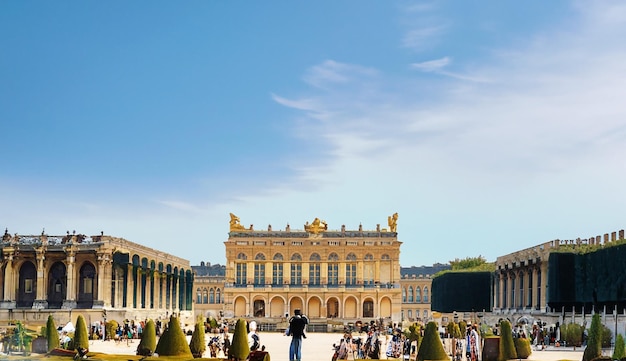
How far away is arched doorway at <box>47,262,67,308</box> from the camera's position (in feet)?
202

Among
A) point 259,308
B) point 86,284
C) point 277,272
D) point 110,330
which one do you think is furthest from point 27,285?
point 277,272

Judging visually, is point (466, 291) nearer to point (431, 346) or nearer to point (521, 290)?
point (521, 290)

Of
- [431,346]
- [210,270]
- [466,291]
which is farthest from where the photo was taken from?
[210,270]

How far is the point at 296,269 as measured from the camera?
9525 cm

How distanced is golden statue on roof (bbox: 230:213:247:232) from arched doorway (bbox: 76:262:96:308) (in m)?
34.8

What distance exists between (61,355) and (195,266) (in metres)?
96.9

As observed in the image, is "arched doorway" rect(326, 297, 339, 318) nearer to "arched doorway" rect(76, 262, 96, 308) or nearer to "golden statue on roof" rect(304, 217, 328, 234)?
"golden statue on roof" rect(304, 217, 328, 234)

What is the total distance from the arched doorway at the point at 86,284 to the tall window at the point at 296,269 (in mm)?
35799

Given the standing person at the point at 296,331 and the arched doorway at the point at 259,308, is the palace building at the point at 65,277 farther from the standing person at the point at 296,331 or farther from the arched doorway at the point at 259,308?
the standing person at the point at 296,331

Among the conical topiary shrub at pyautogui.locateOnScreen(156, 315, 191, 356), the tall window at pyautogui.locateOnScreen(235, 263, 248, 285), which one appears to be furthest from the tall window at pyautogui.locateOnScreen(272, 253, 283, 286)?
the conical topiary shrub at pyautogui.locateOnScreen(156, 315, 191, 356)

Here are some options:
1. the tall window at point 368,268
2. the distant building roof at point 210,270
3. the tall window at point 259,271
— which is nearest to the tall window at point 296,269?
the tall window at point 259,271

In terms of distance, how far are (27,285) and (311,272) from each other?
125 ft

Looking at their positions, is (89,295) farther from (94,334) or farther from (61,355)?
(61,355)

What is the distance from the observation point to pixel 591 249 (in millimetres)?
53281
